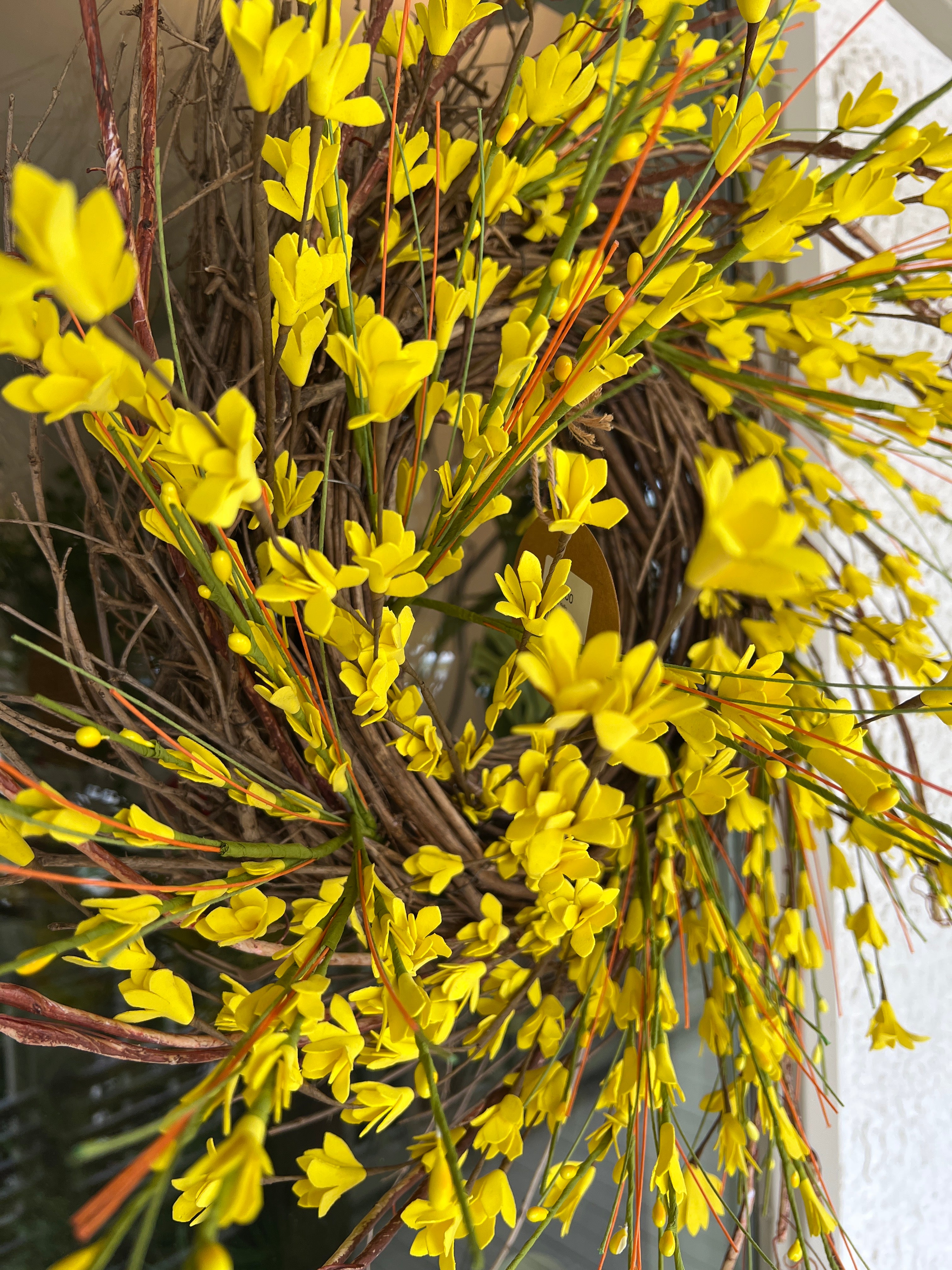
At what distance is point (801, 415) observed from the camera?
1.36 ft

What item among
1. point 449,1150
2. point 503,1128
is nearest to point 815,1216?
point 503,1128

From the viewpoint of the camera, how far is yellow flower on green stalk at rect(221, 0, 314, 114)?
150 mm

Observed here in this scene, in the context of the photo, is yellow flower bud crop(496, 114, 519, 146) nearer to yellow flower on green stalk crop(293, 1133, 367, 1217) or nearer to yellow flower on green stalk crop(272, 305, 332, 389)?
yellow flower on green stalk crop(272, 305, 332, 389)

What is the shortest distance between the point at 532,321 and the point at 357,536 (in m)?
0.08

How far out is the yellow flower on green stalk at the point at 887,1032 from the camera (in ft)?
1.25

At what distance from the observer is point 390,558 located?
19cm

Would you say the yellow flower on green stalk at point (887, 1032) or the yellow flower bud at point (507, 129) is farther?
the yellow flower on green stalk at point (887, 1032)

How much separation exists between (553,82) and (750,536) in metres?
0.21

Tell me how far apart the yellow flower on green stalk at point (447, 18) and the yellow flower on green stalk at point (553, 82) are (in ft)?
0.09

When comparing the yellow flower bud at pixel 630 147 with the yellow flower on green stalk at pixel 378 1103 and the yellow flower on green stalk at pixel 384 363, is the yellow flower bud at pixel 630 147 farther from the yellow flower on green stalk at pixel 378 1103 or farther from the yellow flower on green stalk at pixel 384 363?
the yellow flower on green stalk at pixel 378 1103

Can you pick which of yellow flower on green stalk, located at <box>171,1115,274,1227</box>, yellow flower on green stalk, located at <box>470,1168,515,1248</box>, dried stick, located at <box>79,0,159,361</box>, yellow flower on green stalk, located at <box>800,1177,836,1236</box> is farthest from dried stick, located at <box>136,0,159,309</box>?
yellow flower on green stalk, located at <box>800,1177,836,1236</box>

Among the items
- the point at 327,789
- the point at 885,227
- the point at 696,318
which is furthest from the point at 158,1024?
the point at 885,227

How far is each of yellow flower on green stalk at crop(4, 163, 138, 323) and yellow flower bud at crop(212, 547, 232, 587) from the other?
0.25 ft

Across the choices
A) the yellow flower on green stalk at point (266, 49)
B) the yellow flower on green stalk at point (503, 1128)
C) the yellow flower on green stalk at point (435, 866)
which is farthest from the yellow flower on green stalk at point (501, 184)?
the yellow flower on green stalk at point (503, 1128)
